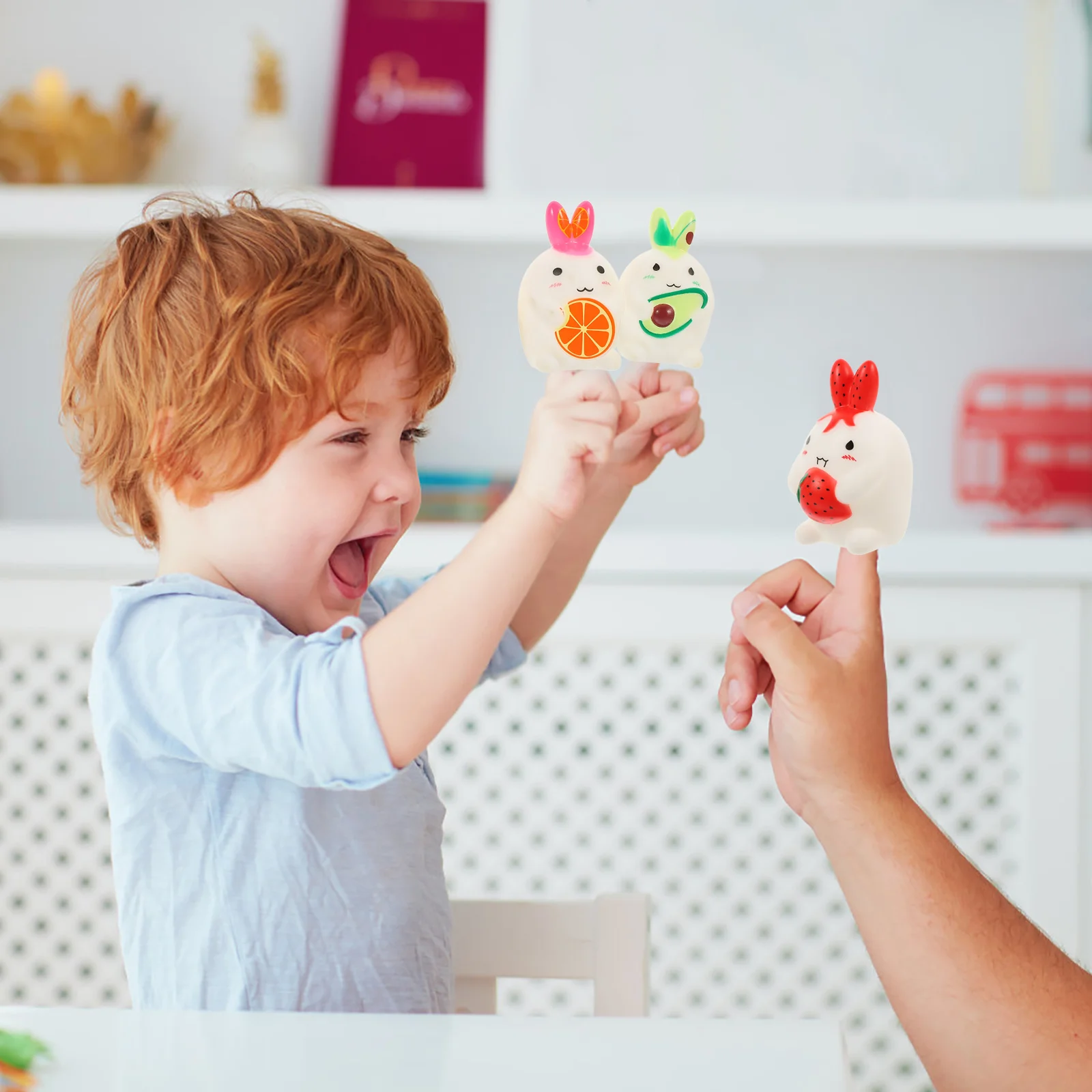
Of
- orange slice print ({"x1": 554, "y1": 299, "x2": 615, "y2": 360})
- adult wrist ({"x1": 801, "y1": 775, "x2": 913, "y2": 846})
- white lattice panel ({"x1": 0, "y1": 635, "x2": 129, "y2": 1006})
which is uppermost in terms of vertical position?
orange slice print ({"x1": 554, "y1": 299, "x2": 615, "y2": 360})

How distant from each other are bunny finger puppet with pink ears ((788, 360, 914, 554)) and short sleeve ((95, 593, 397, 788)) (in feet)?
0.86

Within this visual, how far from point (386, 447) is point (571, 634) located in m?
0.90

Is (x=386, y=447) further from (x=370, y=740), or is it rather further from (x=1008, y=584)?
(x=1008, y=584)

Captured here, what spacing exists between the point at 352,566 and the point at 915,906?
0.43 m

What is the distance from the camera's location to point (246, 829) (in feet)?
2.64

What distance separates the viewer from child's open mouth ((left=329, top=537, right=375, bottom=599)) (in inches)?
34.1

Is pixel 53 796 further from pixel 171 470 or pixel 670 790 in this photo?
pixel 171 470

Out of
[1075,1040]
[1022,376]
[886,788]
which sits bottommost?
[1075,1040]

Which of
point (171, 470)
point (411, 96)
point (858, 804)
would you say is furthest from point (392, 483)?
point (411, 96)

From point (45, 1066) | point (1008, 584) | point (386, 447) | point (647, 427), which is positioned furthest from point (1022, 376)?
point (45, 1066)

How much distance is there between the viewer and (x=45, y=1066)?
57cm

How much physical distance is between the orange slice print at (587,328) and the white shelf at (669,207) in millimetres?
931

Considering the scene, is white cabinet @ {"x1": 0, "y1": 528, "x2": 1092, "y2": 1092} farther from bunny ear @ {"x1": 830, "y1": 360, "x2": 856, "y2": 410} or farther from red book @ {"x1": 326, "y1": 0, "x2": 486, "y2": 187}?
bunny ear @ {"x1": 830, "y1": 360, "x2": 856, "y2": 410}

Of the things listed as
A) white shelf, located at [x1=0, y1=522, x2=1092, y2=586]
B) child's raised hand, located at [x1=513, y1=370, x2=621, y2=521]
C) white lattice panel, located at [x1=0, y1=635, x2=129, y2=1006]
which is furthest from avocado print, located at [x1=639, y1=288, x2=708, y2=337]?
white lattice panel, located at [x1=0, y1=635, x2=129, y2=1006]
